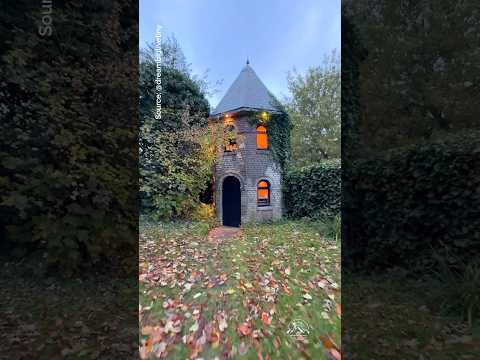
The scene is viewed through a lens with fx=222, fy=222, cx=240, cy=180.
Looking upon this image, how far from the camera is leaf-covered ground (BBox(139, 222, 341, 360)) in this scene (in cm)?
197

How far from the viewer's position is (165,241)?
93.7 inches

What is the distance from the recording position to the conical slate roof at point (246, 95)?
7.55 feet

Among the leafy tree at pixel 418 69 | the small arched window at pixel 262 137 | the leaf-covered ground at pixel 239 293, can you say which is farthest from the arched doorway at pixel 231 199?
the leafy tree at pixel 418 69

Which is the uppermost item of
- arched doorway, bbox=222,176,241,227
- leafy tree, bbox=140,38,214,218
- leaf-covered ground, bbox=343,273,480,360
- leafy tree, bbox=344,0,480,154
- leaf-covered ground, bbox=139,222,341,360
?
leafy tree, bbox=344,0,480,154

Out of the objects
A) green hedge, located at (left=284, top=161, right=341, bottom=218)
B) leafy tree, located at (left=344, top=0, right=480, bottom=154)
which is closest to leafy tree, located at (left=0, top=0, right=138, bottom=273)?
green hedge, located at (left=284, top=161, right=341, bottom=218)

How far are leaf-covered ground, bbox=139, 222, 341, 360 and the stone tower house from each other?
236 millimetres

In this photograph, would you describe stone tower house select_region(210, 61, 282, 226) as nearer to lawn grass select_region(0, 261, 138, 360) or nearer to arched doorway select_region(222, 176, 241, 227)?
arched doorway select_region(222, 176, 241, 227)

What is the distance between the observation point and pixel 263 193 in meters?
2.62

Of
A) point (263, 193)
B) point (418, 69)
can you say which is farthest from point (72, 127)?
point (418, 69)

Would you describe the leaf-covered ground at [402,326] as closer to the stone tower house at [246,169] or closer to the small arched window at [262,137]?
the stone tower house at [246,169]

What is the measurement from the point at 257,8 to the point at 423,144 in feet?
9.25

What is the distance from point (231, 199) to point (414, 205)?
2.68 meters

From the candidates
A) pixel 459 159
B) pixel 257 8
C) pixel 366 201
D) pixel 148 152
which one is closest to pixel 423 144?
pixel 459 159

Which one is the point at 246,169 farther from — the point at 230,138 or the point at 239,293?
the point at 239,293
